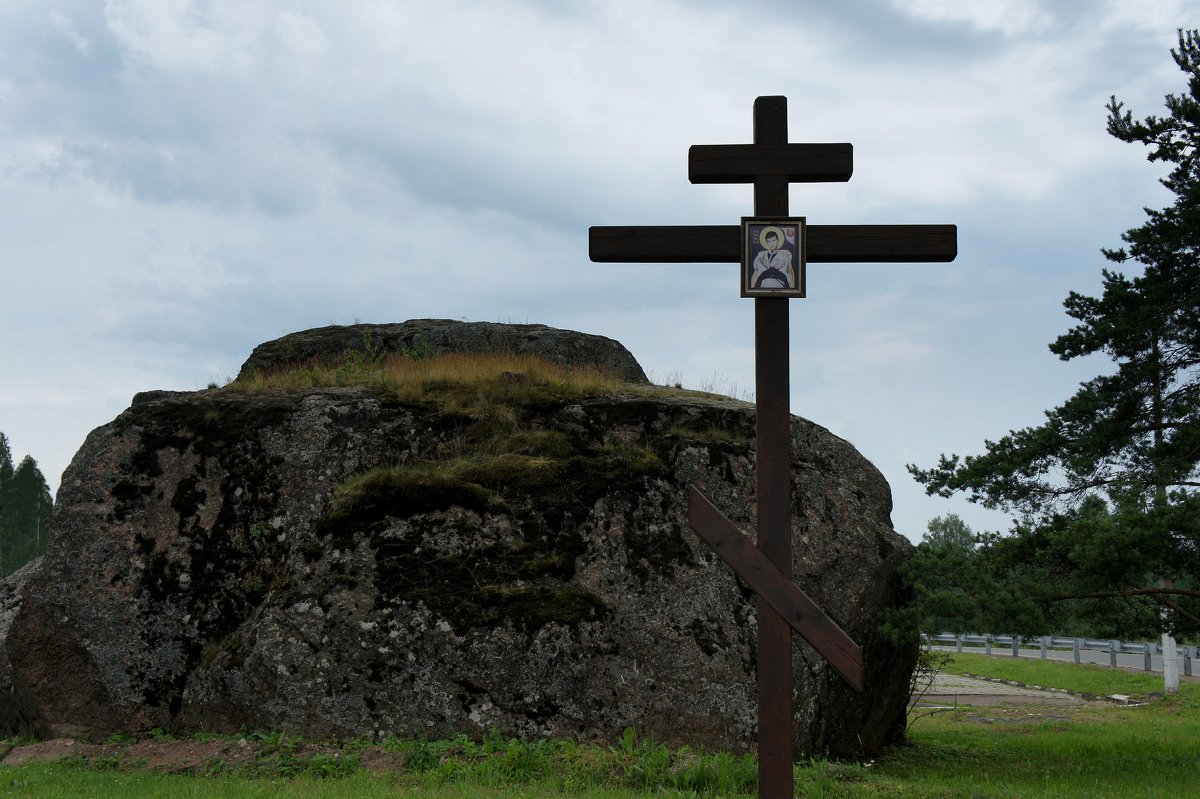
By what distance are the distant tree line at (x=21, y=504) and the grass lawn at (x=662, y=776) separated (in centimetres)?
5233

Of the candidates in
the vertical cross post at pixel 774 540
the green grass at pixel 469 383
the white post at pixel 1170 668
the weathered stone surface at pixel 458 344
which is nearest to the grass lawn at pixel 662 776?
the vertical cross post at pixel 774 540

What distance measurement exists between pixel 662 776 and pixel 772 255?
16.5ft

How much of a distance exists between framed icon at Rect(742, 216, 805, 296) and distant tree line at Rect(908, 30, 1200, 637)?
248 inches

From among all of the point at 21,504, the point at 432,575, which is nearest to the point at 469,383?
the point at 432,575

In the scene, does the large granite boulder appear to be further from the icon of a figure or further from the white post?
the white post

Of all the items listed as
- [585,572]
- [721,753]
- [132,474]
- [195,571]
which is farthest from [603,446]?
[132,474]

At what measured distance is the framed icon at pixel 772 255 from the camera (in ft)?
23.8

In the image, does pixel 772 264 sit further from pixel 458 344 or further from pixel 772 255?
pixel 458 344

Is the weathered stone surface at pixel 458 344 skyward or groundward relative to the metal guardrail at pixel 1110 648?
skyward

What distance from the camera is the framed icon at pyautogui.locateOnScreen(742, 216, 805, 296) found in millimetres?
7242

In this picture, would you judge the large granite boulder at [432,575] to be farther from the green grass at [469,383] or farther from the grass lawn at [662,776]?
the grass lawn at [662,776]

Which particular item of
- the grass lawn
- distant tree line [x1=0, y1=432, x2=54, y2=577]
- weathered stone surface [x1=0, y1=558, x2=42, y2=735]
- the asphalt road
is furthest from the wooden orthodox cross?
distant tree line [x1=0, y1=432, x2=54, y2=577]

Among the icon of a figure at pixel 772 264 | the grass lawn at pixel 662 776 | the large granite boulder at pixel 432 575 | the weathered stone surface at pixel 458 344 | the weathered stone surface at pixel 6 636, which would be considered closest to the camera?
the icon of a figure at pixel 772 264

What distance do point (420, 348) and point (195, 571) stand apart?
750cm
